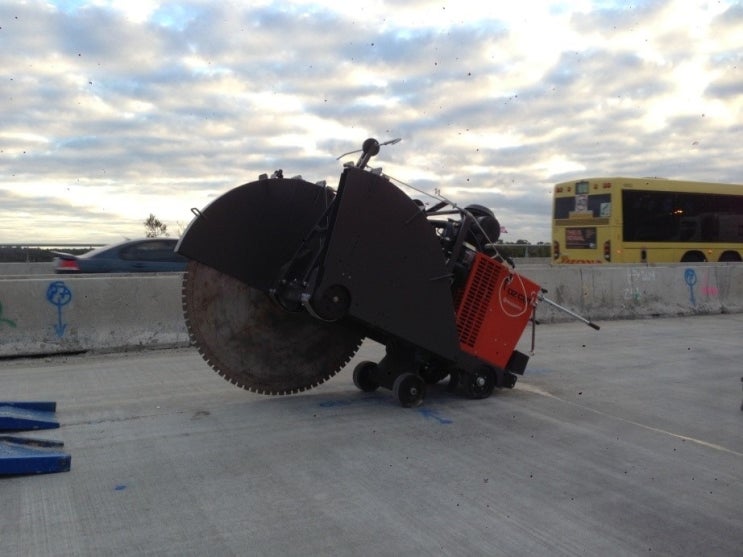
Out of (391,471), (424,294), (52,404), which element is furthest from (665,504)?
(52,404)

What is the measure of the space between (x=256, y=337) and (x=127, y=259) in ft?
27.2

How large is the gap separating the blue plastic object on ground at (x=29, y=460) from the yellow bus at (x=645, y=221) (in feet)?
61.8

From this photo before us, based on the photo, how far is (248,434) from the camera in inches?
201

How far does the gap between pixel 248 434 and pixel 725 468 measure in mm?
3250

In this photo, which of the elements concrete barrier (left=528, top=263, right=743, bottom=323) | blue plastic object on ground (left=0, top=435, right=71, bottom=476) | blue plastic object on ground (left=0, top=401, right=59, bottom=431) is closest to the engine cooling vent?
blue plastic object on ground (left=0, top=435, right=71, bottom=476)

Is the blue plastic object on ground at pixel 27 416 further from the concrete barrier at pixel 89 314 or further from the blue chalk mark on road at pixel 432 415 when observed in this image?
the concrete barrier at pixel 89 314

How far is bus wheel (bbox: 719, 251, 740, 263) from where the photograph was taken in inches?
898

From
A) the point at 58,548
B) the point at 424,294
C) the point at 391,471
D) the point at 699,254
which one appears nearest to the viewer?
the point at 58,548

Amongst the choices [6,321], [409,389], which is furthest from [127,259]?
[409,389]

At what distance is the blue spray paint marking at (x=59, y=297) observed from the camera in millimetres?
8484

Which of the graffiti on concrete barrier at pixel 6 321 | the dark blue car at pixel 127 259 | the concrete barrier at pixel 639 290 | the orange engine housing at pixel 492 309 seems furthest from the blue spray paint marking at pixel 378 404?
the dark blue car at pixel 127 259

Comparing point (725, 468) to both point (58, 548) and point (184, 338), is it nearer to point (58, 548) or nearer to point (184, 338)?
point (58, 548)

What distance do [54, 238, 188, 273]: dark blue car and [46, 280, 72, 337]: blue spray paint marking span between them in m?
4.61

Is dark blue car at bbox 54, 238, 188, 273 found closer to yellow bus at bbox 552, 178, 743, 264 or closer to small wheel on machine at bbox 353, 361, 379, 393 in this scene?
small wheel on machine at bbox 353, 361, 379, 393
